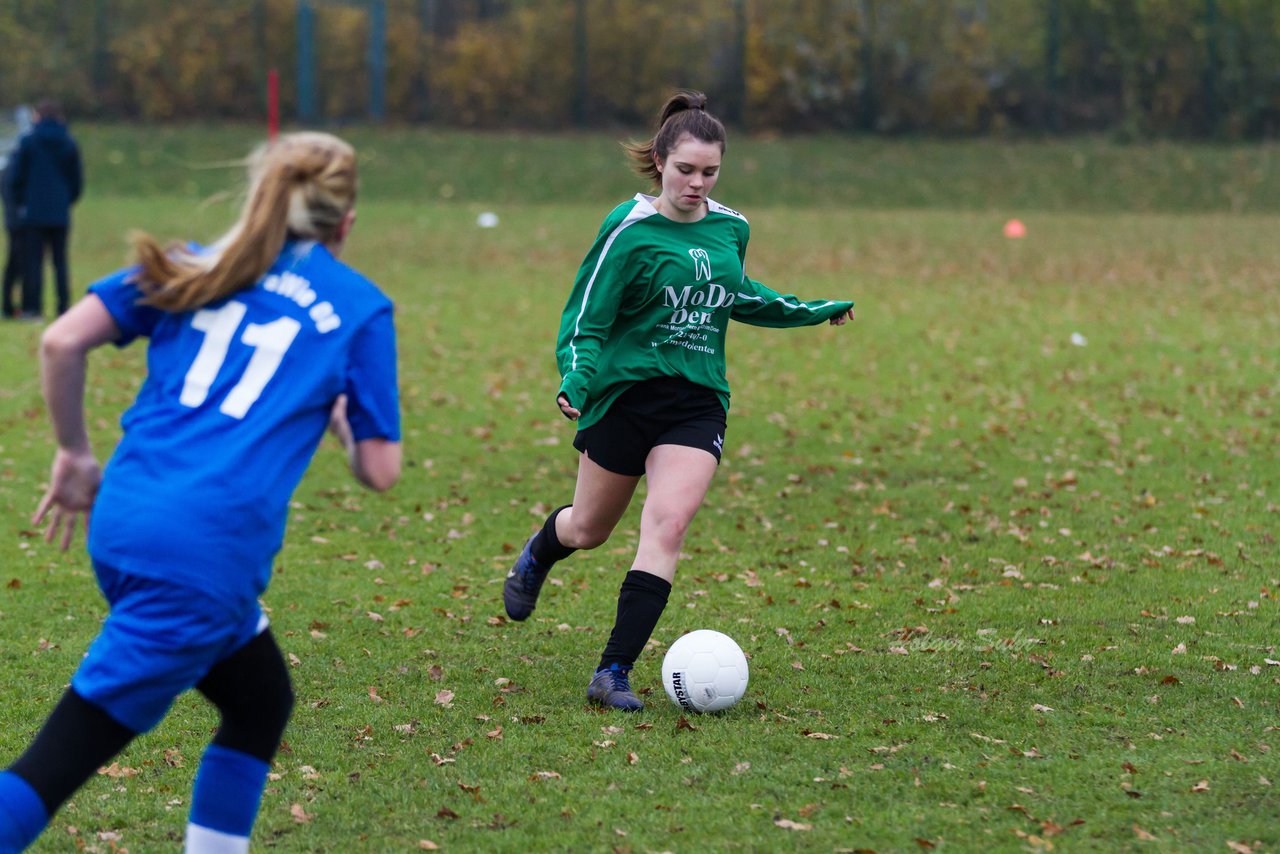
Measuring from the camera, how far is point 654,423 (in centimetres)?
540

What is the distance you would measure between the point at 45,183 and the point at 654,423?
12779 millimetres

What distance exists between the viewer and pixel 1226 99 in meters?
38.8

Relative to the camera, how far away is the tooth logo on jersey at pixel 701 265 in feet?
17.4

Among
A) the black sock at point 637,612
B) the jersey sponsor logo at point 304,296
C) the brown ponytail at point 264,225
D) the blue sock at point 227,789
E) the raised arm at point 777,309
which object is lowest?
the black sock at point 637,612

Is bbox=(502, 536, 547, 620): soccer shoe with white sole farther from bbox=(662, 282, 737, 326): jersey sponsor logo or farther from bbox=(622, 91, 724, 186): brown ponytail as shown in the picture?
bbox=(622, 91, 724, 186): brown ponytail

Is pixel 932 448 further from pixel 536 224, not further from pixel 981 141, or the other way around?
pixel 981 141

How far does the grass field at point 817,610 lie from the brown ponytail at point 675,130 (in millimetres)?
1930

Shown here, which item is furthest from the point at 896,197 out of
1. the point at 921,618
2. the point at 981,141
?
the point at 921,618

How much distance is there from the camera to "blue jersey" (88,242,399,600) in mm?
3113

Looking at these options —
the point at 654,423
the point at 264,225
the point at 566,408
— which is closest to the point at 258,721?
the point at 264,225

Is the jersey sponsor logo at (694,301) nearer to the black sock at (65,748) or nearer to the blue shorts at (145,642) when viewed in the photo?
the blue shorts at (145,642)

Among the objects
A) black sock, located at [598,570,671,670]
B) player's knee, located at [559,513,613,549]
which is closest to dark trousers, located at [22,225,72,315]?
player's knee, located at [559,513,613,549]

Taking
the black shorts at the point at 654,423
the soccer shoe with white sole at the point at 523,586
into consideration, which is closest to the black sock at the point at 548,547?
the soccer shoe with white sole at the point at 523,586

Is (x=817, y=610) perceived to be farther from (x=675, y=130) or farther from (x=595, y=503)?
(x=675, y=130)
